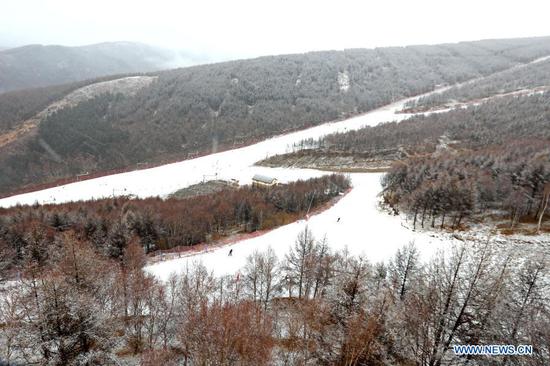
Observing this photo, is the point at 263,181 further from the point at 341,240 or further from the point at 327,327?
the point at 327,327

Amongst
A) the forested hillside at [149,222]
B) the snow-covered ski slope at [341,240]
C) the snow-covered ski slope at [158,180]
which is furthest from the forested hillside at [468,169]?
the forested hillside at [149,222]

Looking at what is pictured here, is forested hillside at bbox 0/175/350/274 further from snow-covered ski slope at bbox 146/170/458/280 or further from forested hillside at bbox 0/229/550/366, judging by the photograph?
forested hillside at bbox 0/229/550/366

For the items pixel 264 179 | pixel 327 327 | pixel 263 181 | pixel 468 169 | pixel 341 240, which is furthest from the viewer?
pixel 264 179

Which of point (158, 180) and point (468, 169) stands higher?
point (468, 169)

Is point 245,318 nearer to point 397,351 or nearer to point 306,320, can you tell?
point 306,320

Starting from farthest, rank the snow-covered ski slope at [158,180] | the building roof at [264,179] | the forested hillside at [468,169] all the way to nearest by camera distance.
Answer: the snow-covered ski slope at [158,180], the building roof at [264,179], the forested hillside at [468,169]

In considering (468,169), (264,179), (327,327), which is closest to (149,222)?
(264,179)

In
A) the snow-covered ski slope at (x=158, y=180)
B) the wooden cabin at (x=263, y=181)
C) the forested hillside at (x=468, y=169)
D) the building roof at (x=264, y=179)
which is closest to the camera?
the forested hillside at (x=468, y=169)

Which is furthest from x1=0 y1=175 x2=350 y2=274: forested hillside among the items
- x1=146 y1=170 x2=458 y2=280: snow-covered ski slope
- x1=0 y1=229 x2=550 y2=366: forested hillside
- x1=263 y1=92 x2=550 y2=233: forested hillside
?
x1=263 y1=92 x2=550 y2=233: forested hillside

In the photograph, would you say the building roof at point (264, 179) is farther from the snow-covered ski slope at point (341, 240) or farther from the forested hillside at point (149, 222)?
the snow-covered ski slope at point (341, 240)

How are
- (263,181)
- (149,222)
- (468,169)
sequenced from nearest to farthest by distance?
1. (149,222)
2. (468,169)
3. (263,181)
